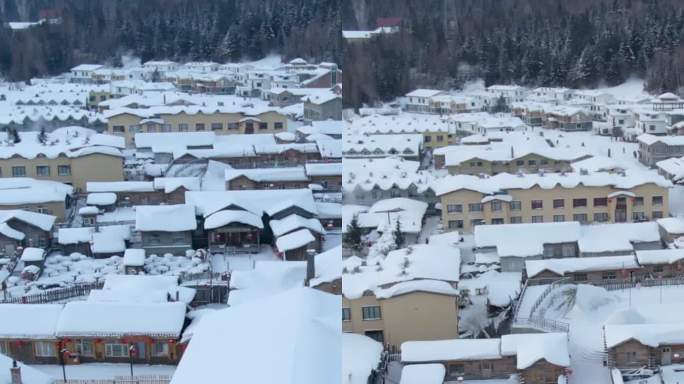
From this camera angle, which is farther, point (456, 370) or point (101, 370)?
point (101, 370)

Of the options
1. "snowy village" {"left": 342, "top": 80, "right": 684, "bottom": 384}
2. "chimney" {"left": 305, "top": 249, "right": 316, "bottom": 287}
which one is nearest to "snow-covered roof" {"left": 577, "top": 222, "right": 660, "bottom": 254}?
"snowy village" {"left": 342, "top": 80, "right": 684, "bottom": 384}

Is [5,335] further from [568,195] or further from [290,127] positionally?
[290,127]

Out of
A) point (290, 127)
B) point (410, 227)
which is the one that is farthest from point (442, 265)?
point (290, 127)

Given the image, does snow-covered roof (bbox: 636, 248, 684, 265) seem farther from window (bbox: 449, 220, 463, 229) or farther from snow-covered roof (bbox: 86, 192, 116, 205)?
snow-covered roof (bbox: 86, 192, 116, 205)

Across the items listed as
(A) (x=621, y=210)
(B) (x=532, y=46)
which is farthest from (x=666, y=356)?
(B) (x=532, y=46)

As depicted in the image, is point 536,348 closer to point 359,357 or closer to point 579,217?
point 359,357

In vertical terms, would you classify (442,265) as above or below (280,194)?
above
